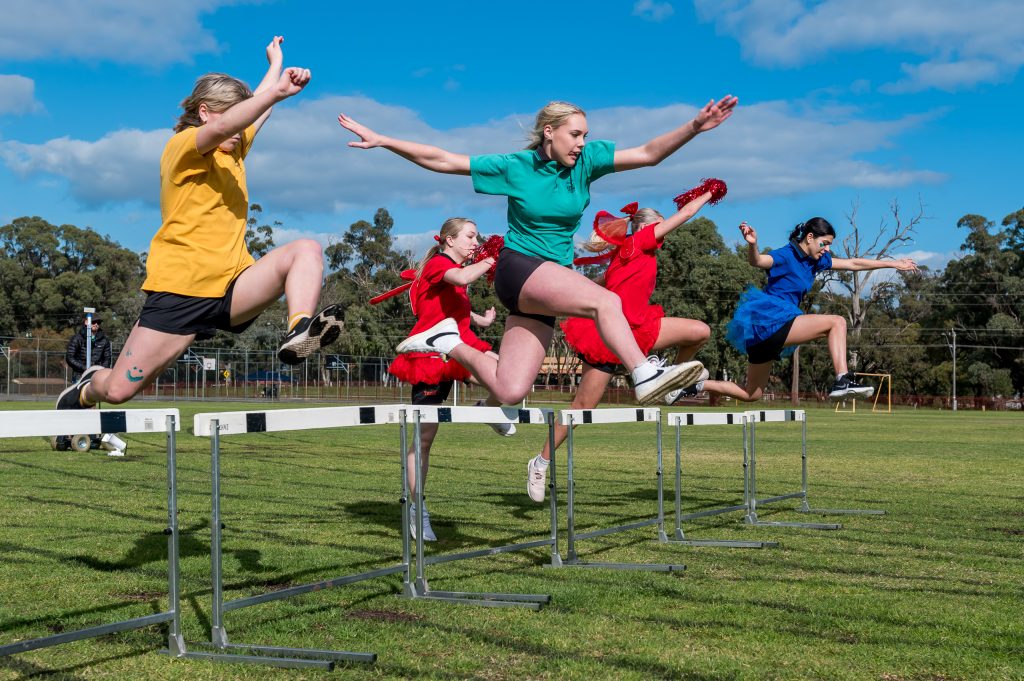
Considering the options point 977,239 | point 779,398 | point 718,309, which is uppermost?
point 977,239

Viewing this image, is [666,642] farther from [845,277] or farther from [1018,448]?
[845,277]

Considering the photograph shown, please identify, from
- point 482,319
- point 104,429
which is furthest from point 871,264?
point 104,429

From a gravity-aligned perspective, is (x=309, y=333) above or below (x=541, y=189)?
below

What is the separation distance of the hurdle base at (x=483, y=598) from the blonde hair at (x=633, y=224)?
380 cm

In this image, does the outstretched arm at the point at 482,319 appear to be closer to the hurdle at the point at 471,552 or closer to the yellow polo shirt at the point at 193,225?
the hurdle at the point at 471,552

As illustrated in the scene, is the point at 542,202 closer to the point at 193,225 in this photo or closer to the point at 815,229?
the point at 193,225

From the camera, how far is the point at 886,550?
6.57 m

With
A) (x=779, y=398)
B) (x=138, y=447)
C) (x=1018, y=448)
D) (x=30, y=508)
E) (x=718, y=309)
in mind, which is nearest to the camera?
(x=30, y=508)

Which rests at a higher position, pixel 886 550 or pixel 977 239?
pixel 977 239

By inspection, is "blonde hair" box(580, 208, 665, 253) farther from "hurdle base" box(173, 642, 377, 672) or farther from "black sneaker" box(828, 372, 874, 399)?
"hurdle base" box(173, 642, 377, 672)

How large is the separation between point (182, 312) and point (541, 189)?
209 cm

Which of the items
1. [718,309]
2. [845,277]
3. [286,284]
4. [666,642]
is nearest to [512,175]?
[286,284]

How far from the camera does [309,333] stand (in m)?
4.97

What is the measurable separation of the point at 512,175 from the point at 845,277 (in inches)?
1904
